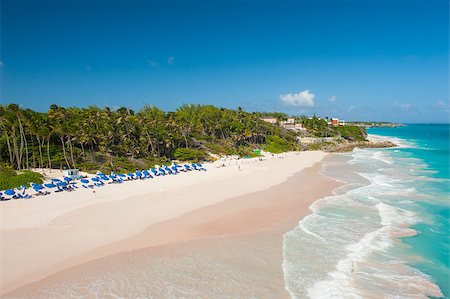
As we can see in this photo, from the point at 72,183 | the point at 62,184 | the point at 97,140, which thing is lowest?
the point at 72,183

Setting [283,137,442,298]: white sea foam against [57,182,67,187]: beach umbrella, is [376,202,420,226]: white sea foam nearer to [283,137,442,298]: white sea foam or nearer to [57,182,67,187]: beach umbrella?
[283,137,442,298]: white sea foam

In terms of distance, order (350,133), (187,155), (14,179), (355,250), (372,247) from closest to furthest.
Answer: (355,250) → (372,247) → (14,179) → (187,155) → (350,133)

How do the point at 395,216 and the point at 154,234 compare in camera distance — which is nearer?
the point at 154,234

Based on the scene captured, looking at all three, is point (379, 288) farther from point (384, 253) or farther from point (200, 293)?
point (200, 293)

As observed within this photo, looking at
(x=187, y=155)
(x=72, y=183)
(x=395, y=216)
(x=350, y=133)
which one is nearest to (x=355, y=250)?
(x=395, y=216)

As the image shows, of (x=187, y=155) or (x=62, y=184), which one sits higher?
(x=187, y=155)

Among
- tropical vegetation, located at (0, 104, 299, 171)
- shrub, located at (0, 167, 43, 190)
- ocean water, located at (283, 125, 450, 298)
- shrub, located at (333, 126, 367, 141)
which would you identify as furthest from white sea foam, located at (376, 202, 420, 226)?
shrub, located at (333, 126, 367, 141)

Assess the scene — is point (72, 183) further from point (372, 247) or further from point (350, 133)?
point (350, 133)

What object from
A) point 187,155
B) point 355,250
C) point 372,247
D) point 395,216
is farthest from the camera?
point 187,155
